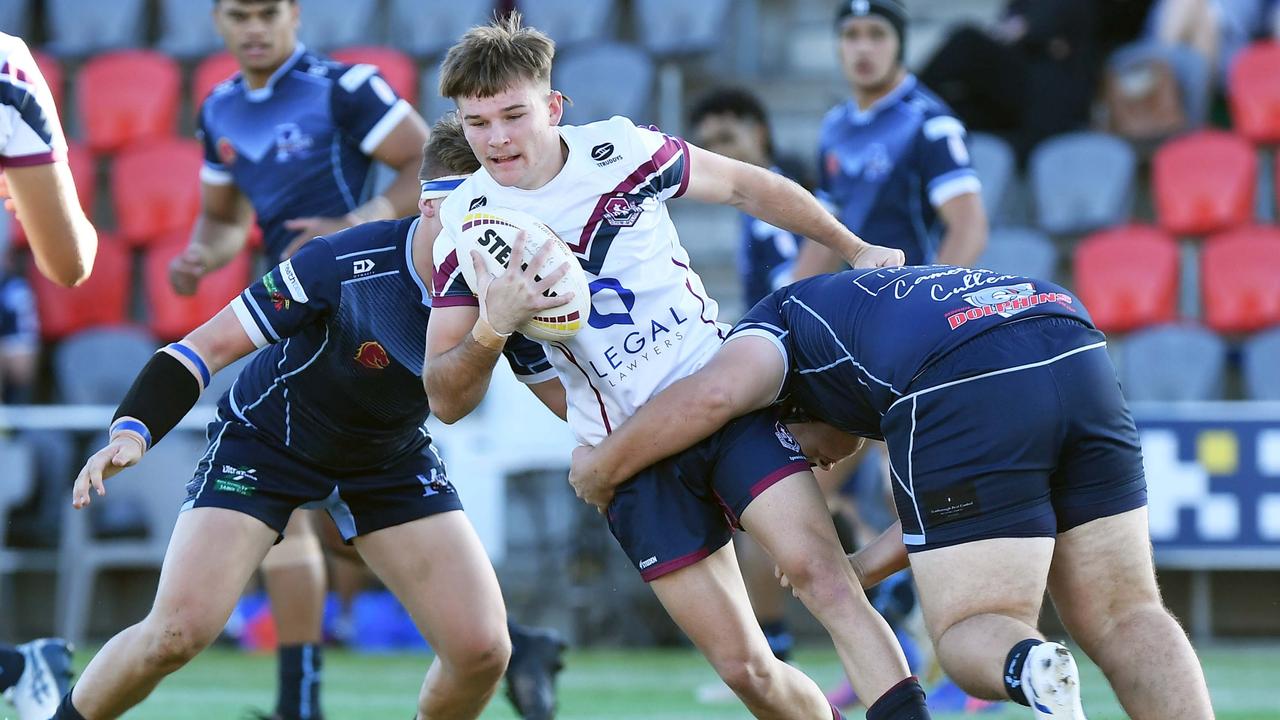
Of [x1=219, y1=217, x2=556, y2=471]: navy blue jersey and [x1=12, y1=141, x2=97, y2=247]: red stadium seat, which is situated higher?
[x1=219, y1=217, x2=556, y2=471]: navy blue jersey

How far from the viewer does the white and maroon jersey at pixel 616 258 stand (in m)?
4.05

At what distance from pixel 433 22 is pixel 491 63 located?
28.2 feet

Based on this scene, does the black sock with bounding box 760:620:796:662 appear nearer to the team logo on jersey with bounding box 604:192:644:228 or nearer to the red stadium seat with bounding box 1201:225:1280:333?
the team logo on jersey with bounding box 604:192:644:228

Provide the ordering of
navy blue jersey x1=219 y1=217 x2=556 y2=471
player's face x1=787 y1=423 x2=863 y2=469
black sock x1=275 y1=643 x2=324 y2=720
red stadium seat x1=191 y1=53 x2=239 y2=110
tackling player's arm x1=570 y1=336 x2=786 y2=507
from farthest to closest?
red stadium seat x1=191 y1=53 x2=239 y2=110, black sock x1=275 y1=643 x2=324 y2=720, navy blue jersey x1=219 y1=217 x2=556 y2=471, player's face x1=787 y1=423 x2=863 y2=469, tackling player's arm x1=570 y1=336 x2=786 y2=507

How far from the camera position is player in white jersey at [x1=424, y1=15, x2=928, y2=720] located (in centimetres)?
394

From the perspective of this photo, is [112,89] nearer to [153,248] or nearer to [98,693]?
[153,248]

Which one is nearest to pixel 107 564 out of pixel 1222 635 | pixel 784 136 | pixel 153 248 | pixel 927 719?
pixel 153 248

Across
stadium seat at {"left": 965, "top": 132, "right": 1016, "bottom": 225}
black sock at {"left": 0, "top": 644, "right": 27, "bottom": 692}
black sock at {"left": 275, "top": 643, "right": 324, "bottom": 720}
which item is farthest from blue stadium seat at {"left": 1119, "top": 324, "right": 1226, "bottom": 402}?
black sock at {"left": 0, "top": 644, "right": 27, "bottom": 692}

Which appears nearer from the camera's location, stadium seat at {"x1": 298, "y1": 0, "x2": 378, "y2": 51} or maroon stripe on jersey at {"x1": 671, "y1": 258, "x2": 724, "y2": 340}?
maroon stripe on jersey at {"x1": 671, "y1": 258, "x2": 724, "y2": 340}

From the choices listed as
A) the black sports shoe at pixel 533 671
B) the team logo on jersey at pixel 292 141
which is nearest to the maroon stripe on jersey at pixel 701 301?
the black sports shoe at pixel 533 671

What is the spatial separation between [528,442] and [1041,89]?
436 cm

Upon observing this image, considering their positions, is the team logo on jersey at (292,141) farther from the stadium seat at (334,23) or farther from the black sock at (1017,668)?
the stadium seat at (334,23)

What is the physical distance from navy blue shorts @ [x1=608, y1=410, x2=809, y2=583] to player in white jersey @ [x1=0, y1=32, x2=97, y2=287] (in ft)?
4.72

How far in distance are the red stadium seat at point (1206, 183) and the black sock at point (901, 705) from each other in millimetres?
7852
